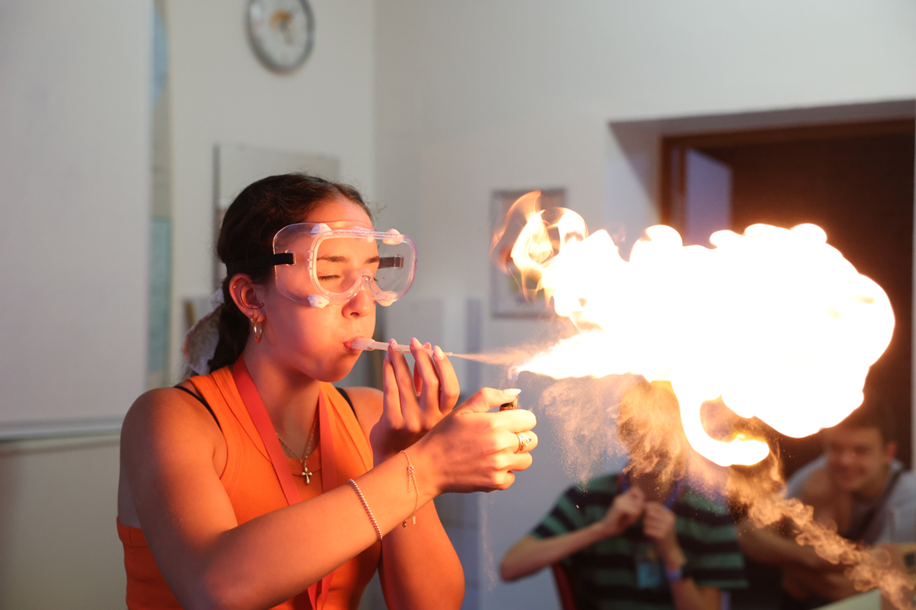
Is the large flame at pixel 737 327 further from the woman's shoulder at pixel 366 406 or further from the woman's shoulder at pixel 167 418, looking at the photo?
the woman's shoulder at pixel 167 418

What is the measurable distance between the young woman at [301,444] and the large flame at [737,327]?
1.30 ft

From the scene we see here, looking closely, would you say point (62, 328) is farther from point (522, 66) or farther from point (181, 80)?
point (522, 66)

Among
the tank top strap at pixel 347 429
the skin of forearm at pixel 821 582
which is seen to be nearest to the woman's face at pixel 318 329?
the tank top strap at pixel 347 429

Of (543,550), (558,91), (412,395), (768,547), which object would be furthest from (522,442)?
(558,91)

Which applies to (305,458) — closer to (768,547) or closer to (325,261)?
(325,261)

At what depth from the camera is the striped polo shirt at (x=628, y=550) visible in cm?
264

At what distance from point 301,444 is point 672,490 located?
5.04 ft

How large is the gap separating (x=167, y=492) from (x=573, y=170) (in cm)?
287

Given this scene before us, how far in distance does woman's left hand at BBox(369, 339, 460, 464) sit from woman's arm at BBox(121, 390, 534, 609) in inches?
4.1

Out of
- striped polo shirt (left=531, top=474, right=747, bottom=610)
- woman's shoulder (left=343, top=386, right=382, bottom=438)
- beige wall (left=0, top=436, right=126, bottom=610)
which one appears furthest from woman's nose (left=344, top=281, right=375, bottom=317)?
beige wall (left=0, top=436, right=126, bottom=610)

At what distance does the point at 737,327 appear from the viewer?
1.59 meters

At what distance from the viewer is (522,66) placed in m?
3.89

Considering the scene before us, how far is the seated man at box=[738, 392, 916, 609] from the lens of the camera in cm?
267

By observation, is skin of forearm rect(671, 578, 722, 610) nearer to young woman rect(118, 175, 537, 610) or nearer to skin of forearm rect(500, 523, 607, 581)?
skin of forearm rect(500, 523, 607, 581)
